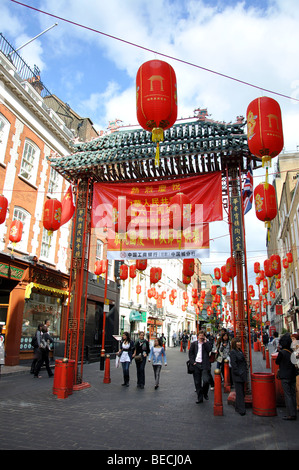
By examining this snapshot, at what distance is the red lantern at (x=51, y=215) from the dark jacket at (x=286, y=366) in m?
7.18

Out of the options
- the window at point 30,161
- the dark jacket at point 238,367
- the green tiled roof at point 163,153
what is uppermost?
the window at point 30,161

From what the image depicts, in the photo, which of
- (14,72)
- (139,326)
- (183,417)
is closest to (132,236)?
(183,417)

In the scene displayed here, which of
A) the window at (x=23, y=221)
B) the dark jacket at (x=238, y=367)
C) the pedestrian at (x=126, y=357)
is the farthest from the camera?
the window at (x=23, y=221)

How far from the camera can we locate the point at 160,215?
1069 centimetres

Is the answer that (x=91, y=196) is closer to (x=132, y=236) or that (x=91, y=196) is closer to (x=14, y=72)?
(x=132, y=236)

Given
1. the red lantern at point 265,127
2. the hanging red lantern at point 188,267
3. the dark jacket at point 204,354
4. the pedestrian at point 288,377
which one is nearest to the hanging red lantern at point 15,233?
the hanging red lantern at point 188,267

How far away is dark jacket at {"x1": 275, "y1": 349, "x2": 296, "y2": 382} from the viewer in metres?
7.03

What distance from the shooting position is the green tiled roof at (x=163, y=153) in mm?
9922

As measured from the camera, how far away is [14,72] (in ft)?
50.5

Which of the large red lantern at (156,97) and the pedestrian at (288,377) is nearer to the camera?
the large red lantern at (156,97)

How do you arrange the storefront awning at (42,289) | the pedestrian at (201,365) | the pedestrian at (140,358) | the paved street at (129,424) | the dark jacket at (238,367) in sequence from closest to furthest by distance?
the paved street at (129,424) < the dark jacket at (238,367) < the pedestrian at (201,365) < the pedestrian at (140,358) < the storefront awning at (42,289)

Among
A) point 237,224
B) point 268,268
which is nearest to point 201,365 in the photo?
point 237,224

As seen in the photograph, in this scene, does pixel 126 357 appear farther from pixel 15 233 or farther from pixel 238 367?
pixel 15 233

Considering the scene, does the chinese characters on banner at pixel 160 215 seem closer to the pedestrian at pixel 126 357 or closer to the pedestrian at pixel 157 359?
the pedestrian at pixel 126 357
